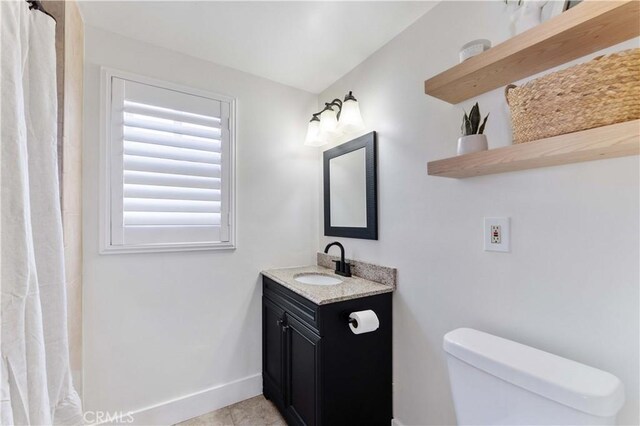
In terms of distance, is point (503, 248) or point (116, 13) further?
point (116, 13)

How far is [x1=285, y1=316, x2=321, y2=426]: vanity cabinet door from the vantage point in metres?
1.36

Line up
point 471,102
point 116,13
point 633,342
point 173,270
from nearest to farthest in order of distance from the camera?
point 633,342
point 471,102
point 116,13
point 173,270

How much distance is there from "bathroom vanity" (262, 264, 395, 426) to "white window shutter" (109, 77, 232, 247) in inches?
28.0

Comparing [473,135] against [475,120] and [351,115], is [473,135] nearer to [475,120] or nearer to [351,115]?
[475,120]

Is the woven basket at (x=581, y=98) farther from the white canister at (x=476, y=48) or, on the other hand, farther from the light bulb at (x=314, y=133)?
the light bulb at (x=314, y=133)

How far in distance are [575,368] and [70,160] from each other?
2085 millimetres

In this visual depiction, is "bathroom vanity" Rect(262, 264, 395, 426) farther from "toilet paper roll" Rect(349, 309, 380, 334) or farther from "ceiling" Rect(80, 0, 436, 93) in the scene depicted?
"ceiling" Rect(80, 0, 436, 93)

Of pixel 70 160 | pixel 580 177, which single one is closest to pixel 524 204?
pixel 580 177

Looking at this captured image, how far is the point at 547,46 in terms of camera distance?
2.86 ft

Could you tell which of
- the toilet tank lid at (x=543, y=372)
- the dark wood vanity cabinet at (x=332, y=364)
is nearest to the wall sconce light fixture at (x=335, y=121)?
the dark wood vanity cabinet at (x=332, y=364)

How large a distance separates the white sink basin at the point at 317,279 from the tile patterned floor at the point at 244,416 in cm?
85

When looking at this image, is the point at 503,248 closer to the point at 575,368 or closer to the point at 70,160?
the point at 575,368

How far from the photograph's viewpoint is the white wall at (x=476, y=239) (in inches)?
33.4

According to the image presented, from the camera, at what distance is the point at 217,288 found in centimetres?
187
